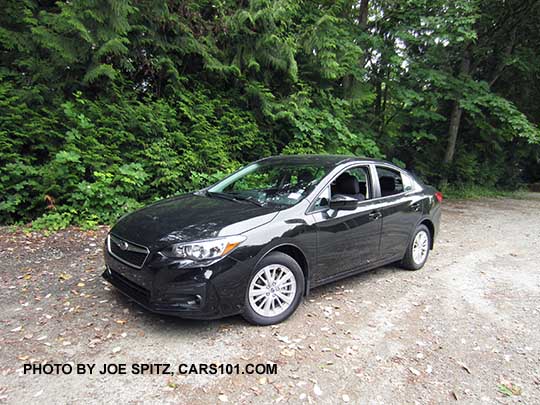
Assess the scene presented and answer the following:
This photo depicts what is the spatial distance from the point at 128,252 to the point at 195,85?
19.1ft

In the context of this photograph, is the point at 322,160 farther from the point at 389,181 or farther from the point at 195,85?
the point at 195,85

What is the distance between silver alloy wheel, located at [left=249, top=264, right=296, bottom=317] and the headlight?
39 centimetres

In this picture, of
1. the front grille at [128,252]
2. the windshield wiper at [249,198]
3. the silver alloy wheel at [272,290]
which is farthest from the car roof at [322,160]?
the front grille at [128,252]

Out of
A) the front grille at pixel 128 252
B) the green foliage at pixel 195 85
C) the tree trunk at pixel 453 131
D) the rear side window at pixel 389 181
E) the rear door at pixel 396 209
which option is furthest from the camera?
the tree trunk at pixel 453 131

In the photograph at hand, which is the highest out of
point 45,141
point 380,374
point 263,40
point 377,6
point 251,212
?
point 377,6

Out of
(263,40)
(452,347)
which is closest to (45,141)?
(263,40)

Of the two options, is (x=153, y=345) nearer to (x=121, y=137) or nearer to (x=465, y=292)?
(x=465, y=292)

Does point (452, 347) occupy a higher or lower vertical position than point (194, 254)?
lower

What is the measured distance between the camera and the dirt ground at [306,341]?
2309 mm

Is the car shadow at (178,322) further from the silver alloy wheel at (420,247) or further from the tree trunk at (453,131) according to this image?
the tree trunk at (453,131)

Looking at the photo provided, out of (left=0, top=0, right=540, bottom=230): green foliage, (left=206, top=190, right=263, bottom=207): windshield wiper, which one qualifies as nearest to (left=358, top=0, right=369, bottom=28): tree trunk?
(left=0, top=0, right=540, bottom=230): green foliage

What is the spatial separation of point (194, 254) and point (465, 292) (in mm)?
3180

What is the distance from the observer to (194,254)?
2.74 metres

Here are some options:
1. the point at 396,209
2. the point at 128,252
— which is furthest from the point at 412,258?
the point at 128,252
